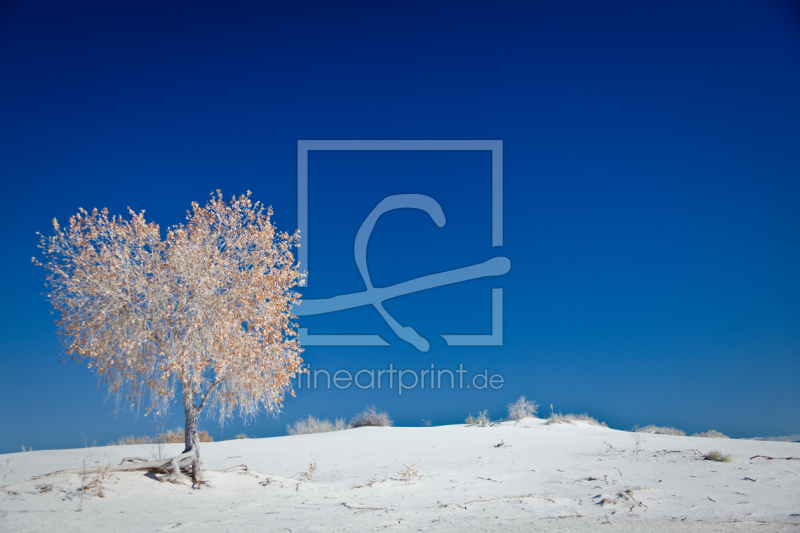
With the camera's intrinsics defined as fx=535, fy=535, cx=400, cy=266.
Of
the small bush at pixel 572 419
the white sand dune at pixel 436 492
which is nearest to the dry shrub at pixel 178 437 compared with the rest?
the white sand dune at pixel 436 492

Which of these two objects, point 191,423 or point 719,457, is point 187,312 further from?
point 719,457

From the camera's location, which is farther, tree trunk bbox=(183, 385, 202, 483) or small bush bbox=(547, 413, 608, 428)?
small bush bbox=(547, 413, 608, 428)

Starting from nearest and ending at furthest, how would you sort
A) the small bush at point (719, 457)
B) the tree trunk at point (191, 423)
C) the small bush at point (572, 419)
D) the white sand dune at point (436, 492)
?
1. the white sand dune at point (436, 492)
2. the tree trunk at point (191, 423)
3. the small bush at point (719, 457)
4. the small bush at point (572, 419)

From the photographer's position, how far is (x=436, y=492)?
10.0m

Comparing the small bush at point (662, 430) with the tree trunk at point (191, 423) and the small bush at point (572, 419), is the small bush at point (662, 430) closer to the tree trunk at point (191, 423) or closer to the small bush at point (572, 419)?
the small bush at point (572, 419)

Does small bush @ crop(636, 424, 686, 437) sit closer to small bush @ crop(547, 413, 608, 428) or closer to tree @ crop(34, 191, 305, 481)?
small bush @ crop(547, 413, 608, 428)

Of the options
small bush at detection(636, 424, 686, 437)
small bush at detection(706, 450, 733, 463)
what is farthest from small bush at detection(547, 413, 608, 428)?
small bush at detection(706, 450, 733, 463)

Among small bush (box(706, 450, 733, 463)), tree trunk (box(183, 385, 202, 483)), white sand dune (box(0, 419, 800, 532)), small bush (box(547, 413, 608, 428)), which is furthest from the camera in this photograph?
small bush (box(547, 413, 608, 428))

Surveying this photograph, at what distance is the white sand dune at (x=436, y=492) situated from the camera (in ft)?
25.0

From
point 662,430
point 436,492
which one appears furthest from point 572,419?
point 436,492

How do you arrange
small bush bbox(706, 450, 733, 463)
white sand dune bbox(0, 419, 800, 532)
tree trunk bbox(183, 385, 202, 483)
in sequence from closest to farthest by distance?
white sand dune bbox(0, 419, 800, 532)
tree trunk bbox(183, 385, 202, 483)
small bush bbox(706, 450, 733, 463)

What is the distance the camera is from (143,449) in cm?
1670

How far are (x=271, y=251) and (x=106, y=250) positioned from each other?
3.22m

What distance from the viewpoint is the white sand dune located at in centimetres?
763
